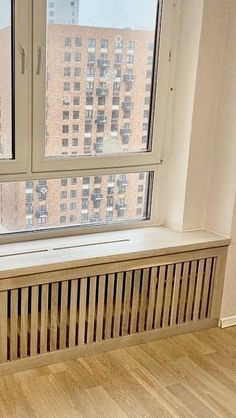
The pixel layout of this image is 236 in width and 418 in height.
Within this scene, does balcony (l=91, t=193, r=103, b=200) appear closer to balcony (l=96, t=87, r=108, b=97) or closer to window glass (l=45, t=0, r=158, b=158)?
window glass (l=45, t=0, r=158, b=158)

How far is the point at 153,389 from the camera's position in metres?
2.55

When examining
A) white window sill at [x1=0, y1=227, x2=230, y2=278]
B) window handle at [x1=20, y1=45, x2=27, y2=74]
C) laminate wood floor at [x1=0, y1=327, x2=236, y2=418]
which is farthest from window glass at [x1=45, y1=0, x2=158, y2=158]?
laminate wood floor at [x1=0, y1=327, x2=236, y2=418]

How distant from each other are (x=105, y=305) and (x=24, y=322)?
0.46 metres

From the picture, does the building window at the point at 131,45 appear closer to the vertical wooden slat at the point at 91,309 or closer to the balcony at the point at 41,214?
the balcony at the point at 41,214

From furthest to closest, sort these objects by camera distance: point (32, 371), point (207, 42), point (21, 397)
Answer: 1. point (207, 42)
2. point (32, 371)
3. point (21, 397)

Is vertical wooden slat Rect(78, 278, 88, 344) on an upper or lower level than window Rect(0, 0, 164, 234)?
lower

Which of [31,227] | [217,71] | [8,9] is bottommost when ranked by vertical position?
[31,227]

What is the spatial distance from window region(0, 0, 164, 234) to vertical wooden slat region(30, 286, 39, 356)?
43 cm

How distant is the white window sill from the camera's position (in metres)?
2.52

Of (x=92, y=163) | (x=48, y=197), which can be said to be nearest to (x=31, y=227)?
(x=48, y=197)

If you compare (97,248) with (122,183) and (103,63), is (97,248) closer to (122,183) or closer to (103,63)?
(122,183)

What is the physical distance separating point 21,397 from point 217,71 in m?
1.99

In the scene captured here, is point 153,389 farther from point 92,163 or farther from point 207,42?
point 207,42

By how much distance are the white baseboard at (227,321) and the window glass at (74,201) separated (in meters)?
0.80
